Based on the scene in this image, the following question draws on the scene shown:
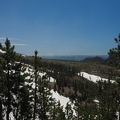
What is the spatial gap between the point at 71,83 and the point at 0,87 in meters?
158

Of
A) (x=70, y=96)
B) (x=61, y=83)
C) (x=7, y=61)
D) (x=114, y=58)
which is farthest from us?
(x=61, y=83)

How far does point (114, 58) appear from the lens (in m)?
20.1

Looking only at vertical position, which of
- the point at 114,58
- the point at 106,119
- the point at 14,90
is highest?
the point at 114,58

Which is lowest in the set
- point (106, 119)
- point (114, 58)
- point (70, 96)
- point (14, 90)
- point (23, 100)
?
point (70, 96)

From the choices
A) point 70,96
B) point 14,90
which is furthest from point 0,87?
point 70,96

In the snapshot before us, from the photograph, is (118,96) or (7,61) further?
(7,61)

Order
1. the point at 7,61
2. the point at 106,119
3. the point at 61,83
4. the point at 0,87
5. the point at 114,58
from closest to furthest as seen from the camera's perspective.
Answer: the point at 114,58
the point at 7,61
the point at 0,87
the point at 106,119
the point at 61,83

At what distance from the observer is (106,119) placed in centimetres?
3125

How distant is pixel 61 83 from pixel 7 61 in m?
148

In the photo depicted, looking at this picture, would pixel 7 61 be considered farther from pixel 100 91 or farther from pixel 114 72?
pixel 100 91

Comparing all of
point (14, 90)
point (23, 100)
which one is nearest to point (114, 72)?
point (14, 90)

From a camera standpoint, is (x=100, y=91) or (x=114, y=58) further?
Result: (x=100, y=91)

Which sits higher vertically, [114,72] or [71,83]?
[114,72]

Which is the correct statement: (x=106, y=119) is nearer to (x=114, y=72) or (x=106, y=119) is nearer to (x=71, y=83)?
(x=114, y=72)
